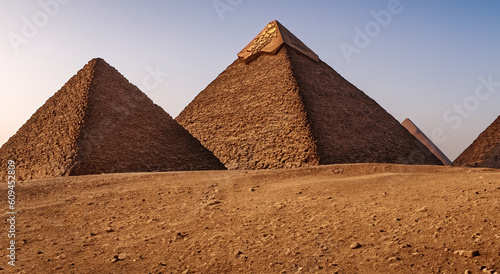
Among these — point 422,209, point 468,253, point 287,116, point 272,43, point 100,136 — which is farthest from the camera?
point 272,43

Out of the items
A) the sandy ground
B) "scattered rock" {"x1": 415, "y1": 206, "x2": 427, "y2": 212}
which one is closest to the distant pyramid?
the sandy ground

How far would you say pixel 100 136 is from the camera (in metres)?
12.7

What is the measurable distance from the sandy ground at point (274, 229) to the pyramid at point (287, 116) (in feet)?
21.9

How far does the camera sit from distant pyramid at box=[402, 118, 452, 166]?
35.2 meters

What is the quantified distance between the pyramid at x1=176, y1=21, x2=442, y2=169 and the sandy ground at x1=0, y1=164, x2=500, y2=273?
6.67 metres

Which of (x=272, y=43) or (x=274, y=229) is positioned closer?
(x=274, y=229)

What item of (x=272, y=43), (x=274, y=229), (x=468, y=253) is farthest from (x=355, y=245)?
(x=272, y=43)

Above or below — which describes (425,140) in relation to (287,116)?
below

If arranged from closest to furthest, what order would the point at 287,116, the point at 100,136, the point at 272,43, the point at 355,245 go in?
1. the point at 355,245
2. the point at 100,136
3. the point at 287,116
4. the point at 272,43

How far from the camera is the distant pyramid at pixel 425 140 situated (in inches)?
1385

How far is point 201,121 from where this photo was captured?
17.7m

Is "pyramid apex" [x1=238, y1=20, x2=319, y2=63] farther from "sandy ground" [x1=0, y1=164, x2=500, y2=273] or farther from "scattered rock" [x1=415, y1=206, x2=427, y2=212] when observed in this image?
"scattered rock" [x1=415, y1=206, x2=427, y2=212]

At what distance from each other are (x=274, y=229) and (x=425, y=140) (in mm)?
37541

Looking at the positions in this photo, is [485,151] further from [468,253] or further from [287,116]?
[468,253]
